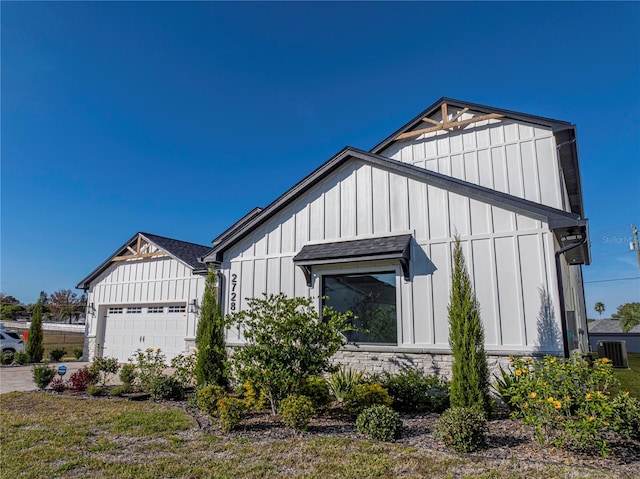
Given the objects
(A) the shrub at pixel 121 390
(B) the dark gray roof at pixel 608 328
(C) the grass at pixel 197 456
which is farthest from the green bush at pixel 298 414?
(B) the dark gray roof at pixel 608 328

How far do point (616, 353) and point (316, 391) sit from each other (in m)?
14.8

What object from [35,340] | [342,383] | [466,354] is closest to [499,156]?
[466,354]

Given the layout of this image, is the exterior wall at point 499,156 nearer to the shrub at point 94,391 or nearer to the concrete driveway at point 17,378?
the shrub at point 94,391

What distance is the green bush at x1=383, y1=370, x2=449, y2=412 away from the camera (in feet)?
24.1

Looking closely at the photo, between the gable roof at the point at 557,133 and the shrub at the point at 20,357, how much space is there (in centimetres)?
1829

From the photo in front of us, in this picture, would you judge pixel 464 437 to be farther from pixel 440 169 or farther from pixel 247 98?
pixel 247 98

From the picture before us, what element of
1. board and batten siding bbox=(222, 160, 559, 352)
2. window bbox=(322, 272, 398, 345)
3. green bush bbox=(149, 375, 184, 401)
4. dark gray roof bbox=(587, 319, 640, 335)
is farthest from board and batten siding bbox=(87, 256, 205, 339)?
dark gray roof bbox=(587, 319, 640, 335)

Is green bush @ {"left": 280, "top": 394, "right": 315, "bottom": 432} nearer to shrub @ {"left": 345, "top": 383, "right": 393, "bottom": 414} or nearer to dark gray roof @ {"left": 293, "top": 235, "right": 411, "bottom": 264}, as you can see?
shrub @ {"left": 345, "top": 383, "right": 393, "bottom": 414}

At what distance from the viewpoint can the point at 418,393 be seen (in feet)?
24.4

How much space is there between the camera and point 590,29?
10.7m

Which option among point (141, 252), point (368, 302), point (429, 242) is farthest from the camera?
point (141, 252)

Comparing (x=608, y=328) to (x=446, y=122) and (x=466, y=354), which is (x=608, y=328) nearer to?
(x=446, y=122)

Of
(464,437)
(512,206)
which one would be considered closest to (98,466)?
(464,437)

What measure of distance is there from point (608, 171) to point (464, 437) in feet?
62.1
